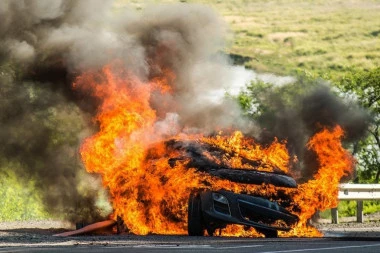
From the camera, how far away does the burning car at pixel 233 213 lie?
18.6 metres

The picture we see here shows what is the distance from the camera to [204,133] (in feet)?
68.1

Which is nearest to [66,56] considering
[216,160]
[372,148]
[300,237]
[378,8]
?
[216,160]

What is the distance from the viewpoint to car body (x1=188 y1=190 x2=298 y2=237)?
18578mm

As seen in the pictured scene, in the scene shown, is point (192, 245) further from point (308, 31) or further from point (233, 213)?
point (308, 31)

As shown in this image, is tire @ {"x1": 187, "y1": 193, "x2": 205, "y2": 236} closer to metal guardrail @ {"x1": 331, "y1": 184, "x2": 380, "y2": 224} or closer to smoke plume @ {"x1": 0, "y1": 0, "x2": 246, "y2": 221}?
smoke plume @ {"x1": 0, "y1": 0, "x2": 246, "y2": 221}

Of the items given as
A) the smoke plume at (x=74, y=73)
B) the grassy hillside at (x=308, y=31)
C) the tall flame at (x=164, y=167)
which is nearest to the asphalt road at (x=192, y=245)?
the tall flame at (x=164, y=167)

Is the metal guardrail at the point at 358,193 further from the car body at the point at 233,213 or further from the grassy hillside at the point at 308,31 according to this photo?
the grassy hillside at the point at 308,31

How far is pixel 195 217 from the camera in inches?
740

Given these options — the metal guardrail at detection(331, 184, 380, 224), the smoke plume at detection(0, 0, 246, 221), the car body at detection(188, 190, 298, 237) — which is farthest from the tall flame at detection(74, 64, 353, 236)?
the metal guardrail at detection(331, 184, 380, 224)

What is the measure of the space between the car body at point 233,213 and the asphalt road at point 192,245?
657mm

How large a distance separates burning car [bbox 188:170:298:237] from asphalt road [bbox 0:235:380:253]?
0.66 m

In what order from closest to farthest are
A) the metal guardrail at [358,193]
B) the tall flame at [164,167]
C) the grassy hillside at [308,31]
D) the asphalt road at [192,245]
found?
the asphalt road at [192,245]
the tall flame at [164,167]
the metal guardrail at [358,193]
the grassy hillside at [308,31]

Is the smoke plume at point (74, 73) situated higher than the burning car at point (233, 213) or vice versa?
the smoke plume at point (74, 73)

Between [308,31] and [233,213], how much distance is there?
80162mm
